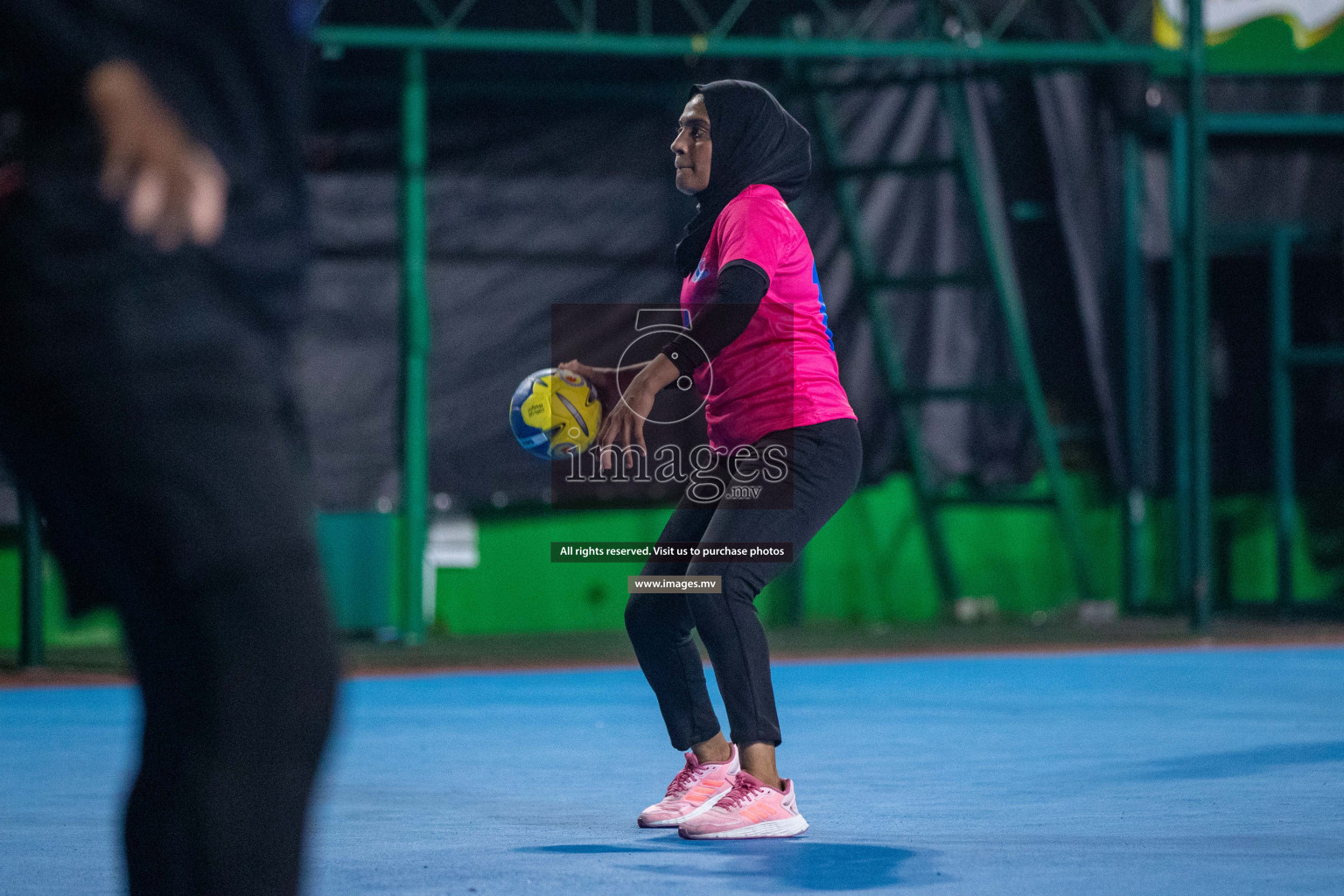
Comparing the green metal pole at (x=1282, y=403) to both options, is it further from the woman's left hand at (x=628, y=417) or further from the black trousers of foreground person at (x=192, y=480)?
the black trousers of foreground person at (x=192, y=480)

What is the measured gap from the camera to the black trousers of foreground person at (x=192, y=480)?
56.4 inches

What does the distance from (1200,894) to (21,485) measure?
264 cm

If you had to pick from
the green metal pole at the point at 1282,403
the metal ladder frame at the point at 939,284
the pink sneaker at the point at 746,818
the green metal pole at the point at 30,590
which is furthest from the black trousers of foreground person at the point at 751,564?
the green metal pole at the point at 1282,403

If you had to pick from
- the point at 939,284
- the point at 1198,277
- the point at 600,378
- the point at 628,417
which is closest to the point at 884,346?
the point at 939,284

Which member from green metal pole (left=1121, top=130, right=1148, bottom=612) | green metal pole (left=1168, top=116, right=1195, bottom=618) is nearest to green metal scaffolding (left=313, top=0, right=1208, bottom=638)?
green metal pole (left=1168, top=116, right=1195, bottom=618)

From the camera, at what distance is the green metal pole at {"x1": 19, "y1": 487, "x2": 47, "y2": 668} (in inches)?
366

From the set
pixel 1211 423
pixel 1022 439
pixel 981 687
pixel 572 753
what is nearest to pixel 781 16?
pixel 1022 439

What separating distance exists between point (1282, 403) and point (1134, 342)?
4.45 feet

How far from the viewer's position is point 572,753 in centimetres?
603

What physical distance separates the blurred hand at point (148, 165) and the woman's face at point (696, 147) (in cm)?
308

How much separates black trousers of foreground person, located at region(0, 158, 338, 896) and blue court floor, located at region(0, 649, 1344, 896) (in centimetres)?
209

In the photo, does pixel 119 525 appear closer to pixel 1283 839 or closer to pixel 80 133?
pixel 80 133

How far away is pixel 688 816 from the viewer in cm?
434

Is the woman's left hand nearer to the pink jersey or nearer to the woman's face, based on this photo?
the pink jersey
